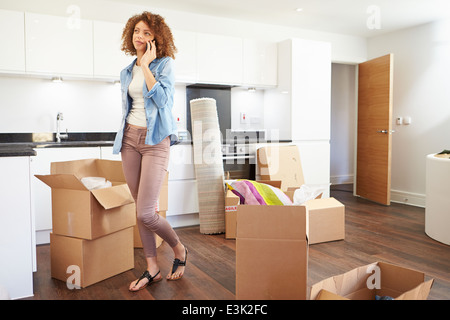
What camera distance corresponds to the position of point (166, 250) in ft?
9.62

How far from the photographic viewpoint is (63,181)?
2.21 meters

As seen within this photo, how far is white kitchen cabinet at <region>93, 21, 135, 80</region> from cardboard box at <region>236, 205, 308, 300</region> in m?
2.61

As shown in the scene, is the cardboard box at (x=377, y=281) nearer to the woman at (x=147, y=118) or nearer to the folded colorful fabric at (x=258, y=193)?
the woman at (x=147, y=118)

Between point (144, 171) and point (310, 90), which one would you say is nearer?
point (144, 171)

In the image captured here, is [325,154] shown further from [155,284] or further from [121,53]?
[155,284]

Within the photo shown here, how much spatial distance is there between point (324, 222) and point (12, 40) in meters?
3.03

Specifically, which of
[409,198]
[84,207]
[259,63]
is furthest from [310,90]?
[84,207]

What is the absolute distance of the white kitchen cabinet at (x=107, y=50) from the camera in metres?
3.72

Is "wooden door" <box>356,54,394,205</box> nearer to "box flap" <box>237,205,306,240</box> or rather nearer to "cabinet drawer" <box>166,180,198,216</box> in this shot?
"cabinet drawer" <box>166,180,198,216</box>

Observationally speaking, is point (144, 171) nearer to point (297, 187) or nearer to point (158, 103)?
point (158, 103)

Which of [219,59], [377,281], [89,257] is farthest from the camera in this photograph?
[219,59]

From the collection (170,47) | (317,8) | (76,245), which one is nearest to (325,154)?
(317,8)

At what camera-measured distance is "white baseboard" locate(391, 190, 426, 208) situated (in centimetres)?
491
